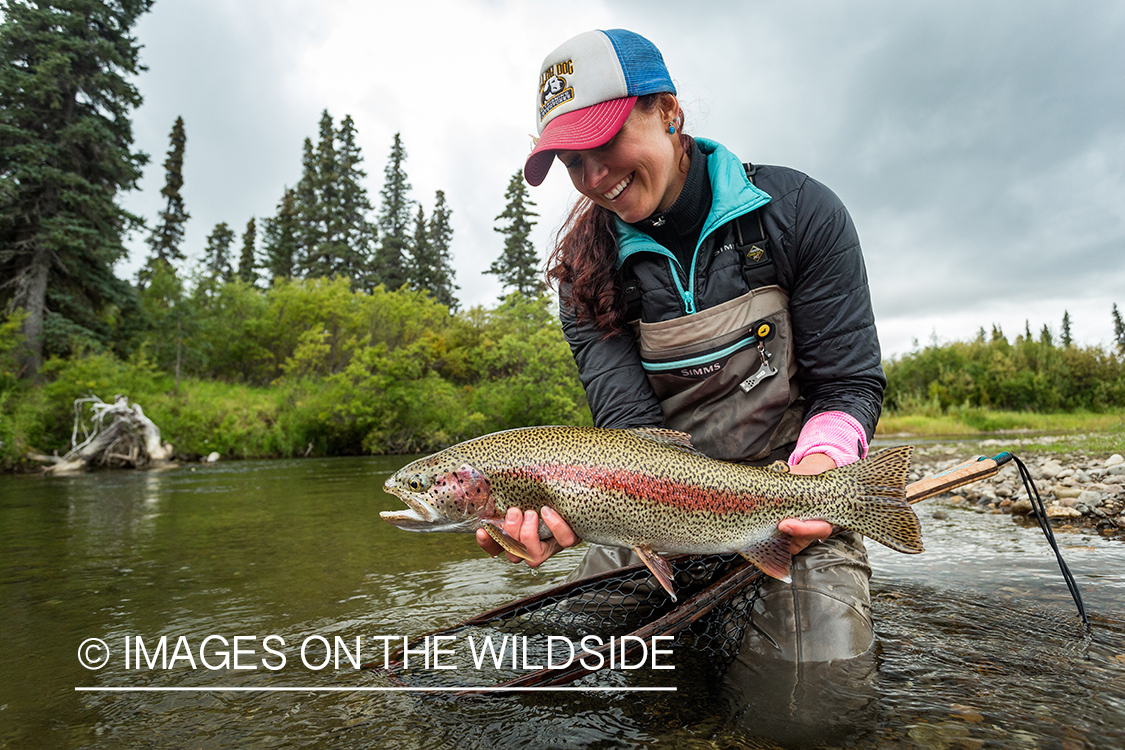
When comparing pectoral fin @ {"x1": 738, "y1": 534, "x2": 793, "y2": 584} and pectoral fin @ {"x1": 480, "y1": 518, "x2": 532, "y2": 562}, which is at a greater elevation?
pectoral fin @ {"x1": 480, "y1": 518, "x2": 532, "y2": 562}

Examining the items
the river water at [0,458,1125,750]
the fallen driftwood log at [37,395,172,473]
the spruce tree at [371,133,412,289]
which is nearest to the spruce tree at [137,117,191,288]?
the spruce tree at [371,133,412,289]

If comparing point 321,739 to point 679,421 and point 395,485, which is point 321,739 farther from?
point 679,421

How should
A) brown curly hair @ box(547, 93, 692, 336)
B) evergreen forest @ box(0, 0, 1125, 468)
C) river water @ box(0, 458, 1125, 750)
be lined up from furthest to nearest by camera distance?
1. evergreen forest @ box(0, 0, 1125, 468)
2. brown curly hair @ box(547, 93, 692, 336)
3. river water @ box(0, 458, 1125, 750)

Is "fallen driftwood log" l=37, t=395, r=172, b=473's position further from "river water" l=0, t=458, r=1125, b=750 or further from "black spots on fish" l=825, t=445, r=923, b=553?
"black spots on fish" l=825, t=445, r=923, b=553

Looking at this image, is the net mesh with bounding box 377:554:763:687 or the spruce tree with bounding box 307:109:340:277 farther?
the spruce tree with bounding box 307:109:340:277

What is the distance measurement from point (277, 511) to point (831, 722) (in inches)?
326

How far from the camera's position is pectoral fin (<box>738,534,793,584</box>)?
2502 millimetres

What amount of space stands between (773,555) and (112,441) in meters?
19.9

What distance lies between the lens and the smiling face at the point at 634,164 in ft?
9.03

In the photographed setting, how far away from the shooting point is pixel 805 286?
120 inches

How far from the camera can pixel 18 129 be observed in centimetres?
2150

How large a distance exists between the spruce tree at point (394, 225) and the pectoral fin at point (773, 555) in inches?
1962

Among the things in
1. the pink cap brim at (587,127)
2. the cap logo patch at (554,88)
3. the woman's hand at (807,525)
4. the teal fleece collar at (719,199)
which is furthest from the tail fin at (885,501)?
the cap logo patch at (554,88)

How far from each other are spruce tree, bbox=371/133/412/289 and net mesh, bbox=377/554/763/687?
49.0 m
